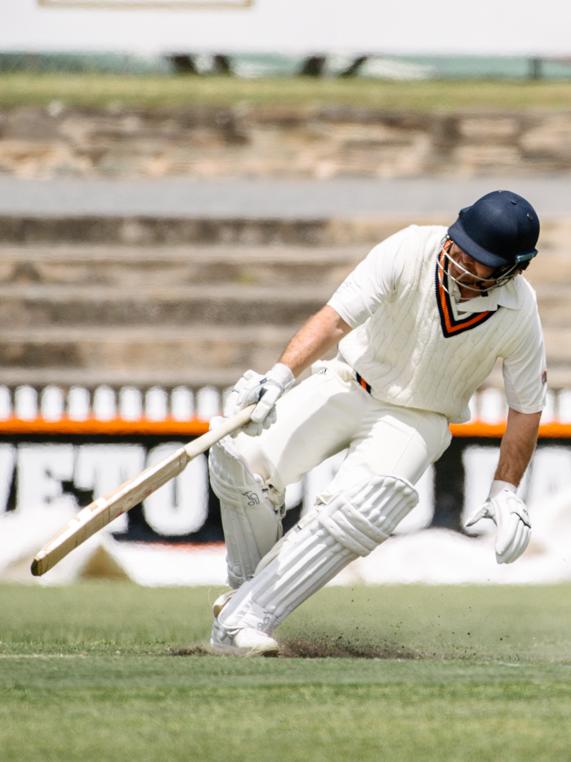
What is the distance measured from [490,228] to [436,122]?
663 cm

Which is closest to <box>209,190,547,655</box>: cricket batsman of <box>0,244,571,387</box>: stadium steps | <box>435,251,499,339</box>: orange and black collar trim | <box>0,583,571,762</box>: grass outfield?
<box>435,251,499,339</box>: orange and black collar trim

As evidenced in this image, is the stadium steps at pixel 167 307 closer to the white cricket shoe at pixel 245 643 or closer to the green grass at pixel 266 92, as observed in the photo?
the green grass at pixel 266 92

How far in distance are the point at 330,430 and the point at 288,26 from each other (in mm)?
5894

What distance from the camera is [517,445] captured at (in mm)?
4965

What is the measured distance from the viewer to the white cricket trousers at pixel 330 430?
489cm

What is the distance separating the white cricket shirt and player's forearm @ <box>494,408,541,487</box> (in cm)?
4

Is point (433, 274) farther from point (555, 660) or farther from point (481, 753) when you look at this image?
point (481, 753)

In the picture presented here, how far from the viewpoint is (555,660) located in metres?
4.80

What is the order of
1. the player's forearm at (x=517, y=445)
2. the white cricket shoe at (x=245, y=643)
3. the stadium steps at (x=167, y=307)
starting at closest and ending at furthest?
the white cricket shoe at (x=245, y=643)
the player's forearm at (x=517, y=445)
the stadium steps at (x=167, y=307)

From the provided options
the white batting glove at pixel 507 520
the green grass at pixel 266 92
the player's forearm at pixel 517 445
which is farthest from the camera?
the green grass at pixel 266 92

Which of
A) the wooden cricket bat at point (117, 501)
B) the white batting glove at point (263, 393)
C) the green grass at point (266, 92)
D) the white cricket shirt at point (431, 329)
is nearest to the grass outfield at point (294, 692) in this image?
the wooden cricket bat at point (117, 501)

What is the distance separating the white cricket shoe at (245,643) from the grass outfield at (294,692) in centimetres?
8

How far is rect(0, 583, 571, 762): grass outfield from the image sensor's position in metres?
3.21

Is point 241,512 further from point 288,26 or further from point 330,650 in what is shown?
point 288,26
